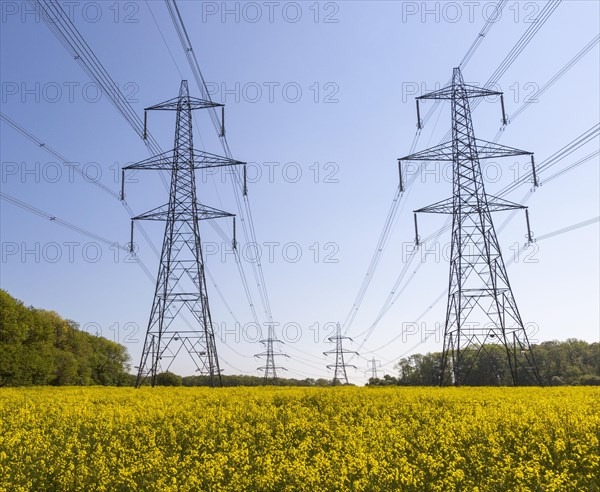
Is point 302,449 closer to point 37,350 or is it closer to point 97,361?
point 37,350

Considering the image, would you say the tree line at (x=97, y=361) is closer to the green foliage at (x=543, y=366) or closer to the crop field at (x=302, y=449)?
the green foliage at (x=543, y=366)

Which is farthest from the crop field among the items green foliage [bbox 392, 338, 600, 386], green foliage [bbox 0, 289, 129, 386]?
green foliage [bbox 392, 338, 600, 386]

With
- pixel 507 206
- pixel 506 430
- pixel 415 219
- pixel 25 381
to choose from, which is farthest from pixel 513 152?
pixel 25 381

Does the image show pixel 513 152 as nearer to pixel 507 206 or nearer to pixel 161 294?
pixel 507 206

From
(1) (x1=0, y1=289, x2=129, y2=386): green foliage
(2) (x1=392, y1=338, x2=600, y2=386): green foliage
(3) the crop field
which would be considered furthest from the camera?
(2) (x1=392, y1=338, x2=600, y2=386): green foliage

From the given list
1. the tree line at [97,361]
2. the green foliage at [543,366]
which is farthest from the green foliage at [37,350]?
the green foliage at [543,366]

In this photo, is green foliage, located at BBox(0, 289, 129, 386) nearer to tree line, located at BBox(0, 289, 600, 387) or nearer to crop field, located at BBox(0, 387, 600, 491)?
tree line, located at BBox(0, 289, 600, 387)

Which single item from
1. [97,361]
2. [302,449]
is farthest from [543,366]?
[302,449]
